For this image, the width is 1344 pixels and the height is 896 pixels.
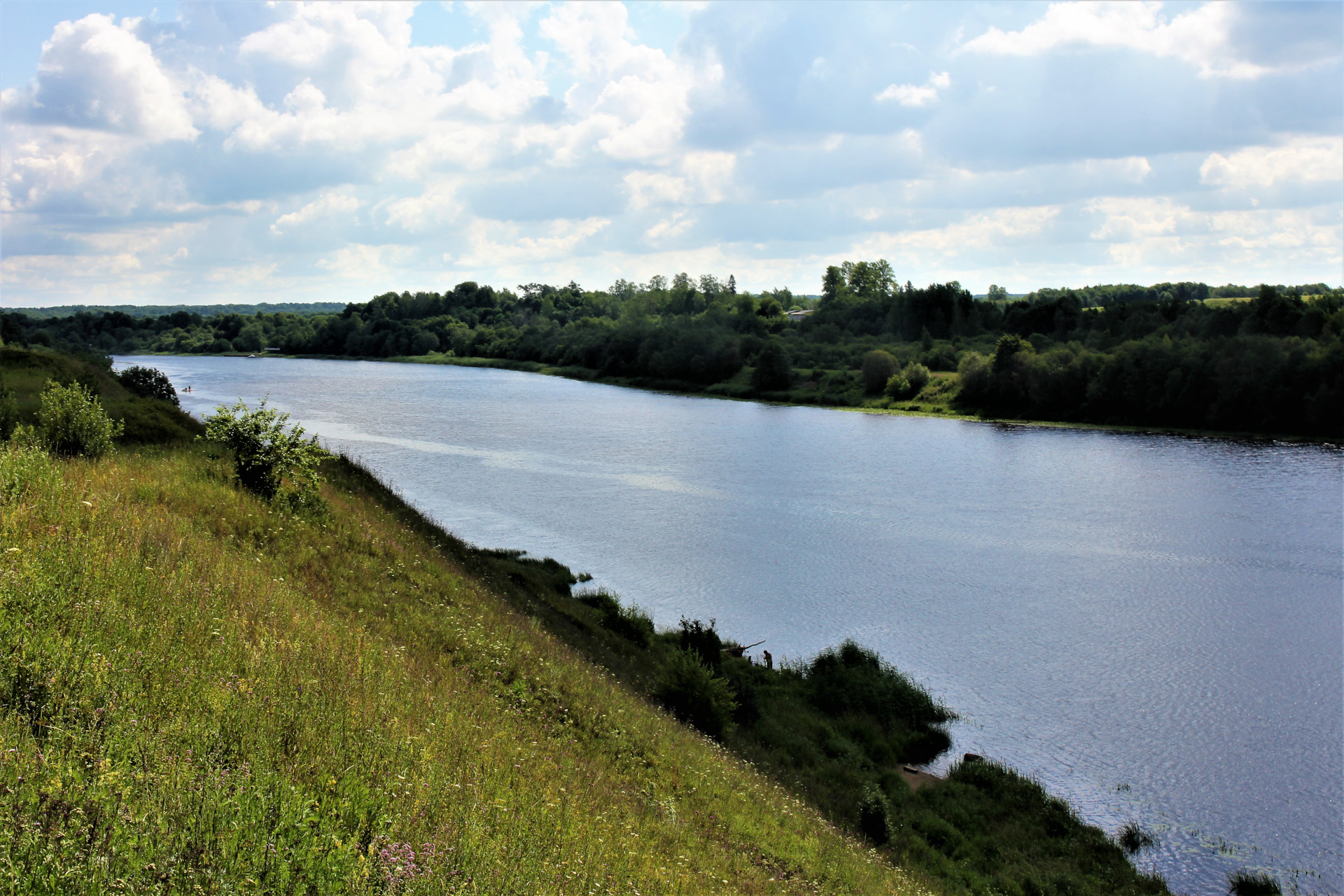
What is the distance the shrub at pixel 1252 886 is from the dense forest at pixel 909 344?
6090 cm

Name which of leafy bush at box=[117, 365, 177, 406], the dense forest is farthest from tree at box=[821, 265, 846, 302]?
leafy bush at box=[117, 365, 177, 406]

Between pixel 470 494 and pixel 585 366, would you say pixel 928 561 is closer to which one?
pixel 470 494

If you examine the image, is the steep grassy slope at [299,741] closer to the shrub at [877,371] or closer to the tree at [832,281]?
the shrub at [877,371]

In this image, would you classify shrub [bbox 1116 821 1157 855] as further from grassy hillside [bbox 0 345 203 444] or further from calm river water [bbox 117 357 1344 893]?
grassy hillside [bbox 0 345 203 444]

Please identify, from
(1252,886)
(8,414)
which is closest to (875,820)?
(1252,886)

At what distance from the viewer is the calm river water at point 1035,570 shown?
18.5 m

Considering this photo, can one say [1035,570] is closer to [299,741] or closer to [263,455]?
[263,455]

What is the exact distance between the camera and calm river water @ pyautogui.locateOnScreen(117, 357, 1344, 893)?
60.6 feet

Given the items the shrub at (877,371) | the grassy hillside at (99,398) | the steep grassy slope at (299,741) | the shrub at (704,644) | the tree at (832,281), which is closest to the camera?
the steep grassy slope at (299,741)

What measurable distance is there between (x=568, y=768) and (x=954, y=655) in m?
17.8

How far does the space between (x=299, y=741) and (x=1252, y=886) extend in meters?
15.7

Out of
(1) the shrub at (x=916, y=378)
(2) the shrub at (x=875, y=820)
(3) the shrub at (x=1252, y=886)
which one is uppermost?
(1) the shrub at (x=916, y=378)

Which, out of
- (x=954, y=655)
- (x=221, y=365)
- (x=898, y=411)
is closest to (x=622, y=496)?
(x=954, y=655)

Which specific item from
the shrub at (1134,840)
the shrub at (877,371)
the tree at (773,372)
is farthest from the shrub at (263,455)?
the tree at (773,372)
